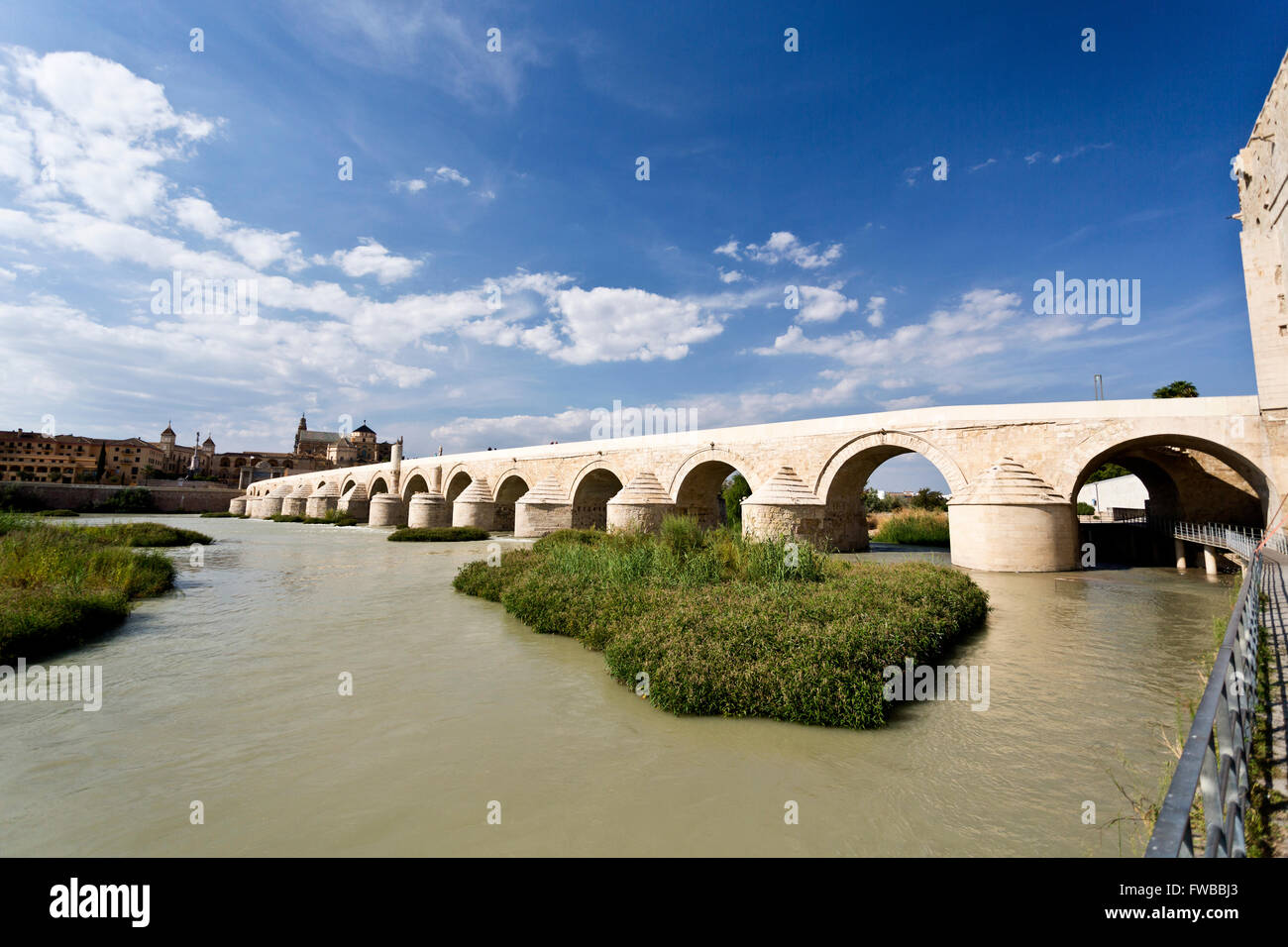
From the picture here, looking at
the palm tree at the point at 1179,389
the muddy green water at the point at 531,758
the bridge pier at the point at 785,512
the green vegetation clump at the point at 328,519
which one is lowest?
the muddy green water at the point at 531,758

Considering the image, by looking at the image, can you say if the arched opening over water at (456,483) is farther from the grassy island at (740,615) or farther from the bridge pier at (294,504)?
the grassy island at (740,615)

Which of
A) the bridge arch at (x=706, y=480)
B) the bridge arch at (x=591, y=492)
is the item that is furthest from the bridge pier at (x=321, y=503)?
the bridge arch at (x=706, y=480)

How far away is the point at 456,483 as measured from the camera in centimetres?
3631

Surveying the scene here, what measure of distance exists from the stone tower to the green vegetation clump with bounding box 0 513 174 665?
20363 millimetres

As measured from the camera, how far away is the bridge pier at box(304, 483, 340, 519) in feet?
138

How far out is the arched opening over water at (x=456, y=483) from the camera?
117ft

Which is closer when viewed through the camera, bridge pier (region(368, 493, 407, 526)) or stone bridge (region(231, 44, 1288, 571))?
stone bridge (region(231, 44, 1288, 571))

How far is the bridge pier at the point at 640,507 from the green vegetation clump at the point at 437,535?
9.40m

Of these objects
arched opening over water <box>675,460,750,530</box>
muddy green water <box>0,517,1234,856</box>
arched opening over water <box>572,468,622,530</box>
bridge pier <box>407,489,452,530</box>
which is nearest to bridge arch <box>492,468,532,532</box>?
bridge pier <box>407,489,452,530</box>

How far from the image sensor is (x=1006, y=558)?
1308 centimetres

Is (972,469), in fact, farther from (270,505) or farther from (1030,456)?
(270,505)

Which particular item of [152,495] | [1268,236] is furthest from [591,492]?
[152,495]

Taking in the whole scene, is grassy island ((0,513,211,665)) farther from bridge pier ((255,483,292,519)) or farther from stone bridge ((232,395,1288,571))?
bridge pier ((255,483,292,519))
